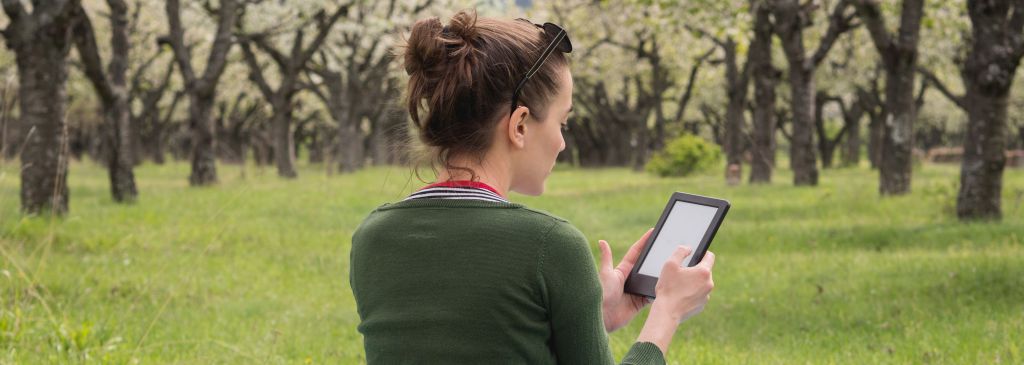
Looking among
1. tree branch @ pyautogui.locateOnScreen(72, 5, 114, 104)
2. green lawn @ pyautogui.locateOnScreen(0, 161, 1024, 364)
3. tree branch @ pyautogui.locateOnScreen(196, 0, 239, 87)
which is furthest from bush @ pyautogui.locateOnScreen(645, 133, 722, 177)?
tree branch @ pyautogui.locateOnScreen(72, 5, 114, 104)

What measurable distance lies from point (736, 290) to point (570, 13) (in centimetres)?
3330

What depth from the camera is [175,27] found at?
23.1m

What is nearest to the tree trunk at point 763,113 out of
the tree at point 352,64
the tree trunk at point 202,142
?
the tree trunk at point 202,142

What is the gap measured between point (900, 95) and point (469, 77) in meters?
15.7

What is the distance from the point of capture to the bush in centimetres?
3225

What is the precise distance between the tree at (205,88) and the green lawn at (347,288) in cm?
771

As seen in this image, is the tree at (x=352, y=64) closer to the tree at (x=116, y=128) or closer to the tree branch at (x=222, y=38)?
the tree branch at (x=222, y=38)

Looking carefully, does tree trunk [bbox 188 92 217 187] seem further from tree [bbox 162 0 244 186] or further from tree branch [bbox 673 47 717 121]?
tree branch [bbox 673 47 717 121]

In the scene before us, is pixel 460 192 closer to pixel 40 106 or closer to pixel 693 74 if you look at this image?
pixel 40 106

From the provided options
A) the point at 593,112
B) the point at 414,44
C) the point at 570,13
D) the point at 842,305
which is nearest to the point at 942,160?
the point at 593,112

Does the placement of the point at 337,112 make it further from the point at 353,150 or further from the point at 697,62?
the point at 697,62

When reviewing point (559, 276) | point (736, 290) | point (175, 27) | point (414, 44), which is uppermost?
point (175, 27)

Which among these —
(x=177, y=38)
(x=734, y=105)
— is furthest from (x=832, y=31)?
(x=177, y=38)

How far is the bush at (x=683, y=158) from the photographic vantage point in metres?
32.2
